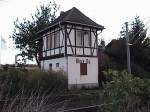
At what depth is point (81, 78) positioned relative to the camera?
1094 inches

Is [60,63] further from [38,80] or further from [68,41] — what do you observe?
[38,80]

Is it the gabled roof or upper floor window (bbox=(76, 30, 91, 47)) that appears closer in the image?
the gabled roof

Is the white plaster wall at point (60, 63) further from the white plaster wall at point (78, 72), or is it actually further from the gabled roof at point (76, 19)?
the gabled roof at point (76, 19)

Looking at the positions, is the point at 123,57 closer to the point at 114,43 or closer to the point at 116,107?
the point at 114,43

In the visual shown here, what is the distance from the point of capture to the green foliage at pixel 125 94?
229 inches

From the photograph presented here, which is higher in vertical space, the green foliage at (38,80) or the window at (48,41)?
the window at (48,41)

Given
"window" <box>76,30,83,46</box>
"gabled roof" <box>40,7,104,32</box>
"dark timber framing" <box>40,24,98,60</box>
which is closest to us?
"dark timber framing" <box>40,24,98,60</box>

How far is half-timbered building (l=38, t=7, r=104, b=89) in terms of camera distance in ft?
88.0

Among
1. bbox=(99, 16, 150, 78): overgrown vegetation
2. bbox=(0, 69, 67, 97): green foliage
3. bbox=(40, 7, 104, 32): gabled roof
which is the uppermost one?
bbox=(40, 7, 104, 32): gabled roof

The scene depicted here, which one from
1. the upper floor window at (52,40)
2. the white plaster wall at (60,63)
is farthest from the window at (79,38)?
the white plaster wall at (60,63)

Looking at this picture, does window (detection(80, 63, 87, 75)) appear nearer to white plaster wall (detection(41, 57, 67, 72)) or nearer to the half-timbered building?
the half-timbered building

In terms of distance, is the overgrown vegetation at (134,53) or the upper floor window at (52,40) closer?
the upper floor window at (52,40)

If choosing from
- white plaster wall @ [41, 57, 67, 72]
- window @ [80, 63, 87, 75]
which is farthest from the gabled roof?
window @ [80, 63, 87, 75]

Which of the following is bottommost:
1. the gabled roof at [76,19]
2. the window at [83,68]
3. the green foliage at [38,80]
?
the green foliage at [38,80]
